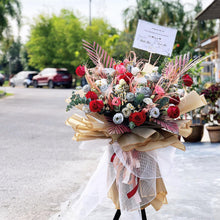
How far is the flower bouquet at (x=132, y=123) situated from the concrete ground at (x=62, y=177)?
0.22 m

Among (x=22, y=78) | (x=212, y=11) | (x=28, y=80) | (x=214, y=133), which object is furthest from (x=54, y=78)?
(x=214, y=133)

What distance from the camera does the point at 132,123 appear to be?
2836 mm

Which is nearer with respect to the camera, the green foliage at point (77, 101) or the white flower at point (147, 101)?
the white flower at point (147, 101)

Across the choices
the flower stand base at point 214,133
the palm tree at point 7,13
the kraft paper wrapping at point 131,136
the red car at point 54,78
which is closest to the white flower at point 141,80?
the kraft paper wrapping at point 131,136

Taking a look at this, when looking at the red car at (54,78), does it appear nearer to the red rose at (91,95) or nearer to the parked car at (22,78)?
the parked car at (22,78)

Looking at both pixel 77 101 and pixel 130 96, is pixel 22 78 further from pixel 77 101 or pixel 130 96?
pixel 130 96

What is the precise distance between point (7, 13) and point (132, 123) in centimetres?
2151

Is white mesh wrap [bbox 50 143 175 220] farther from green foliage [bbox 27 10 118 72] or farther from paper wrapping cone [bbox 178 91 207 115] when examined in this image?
green foliage [bbox 27 10 118 72]

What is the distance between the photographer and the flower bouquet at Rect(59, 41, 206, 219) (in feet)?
9.45

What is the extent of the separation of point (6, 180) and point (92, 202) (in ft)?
9.56

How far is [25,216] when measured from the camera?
4312 millimetres

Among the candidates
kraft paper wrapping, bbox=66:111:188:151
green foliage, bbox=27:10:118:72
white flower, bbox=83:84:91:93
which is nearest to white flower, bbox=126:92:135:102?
kraft paper wrapping, bbox=66:111:188:151

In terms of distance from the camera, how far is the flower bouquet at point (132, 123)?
9.45 ft

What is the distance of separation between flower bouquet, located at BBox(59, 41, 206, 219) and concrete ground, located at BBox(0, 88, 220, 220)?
22 centimetres
